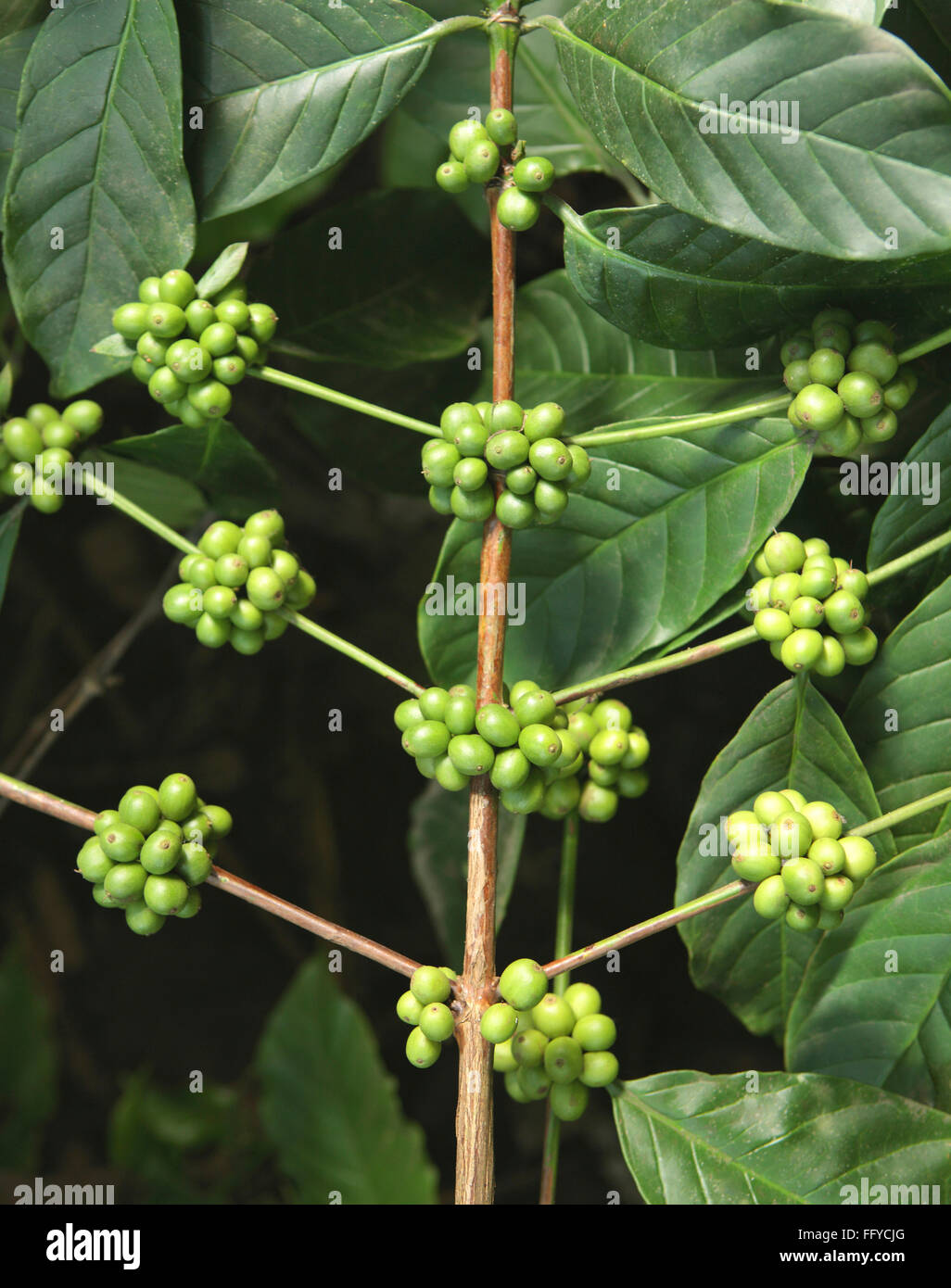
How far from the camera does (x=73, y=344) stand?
1017 millimetres

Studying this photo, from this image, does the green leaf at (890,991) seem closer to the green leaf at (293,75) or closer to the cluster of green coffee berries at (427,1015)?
the cluster of green coffee berries at (427,1015)

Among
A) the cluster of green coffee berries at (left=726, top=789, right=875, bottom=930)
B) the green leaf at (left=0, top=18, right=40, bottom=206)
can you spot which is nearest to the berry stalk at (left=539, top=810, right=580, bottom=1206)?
the cluster of green coffee berries at (left=726, top=789, right=875, bottom=930)

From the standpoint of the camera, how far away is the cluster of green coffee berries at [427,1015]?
821mm

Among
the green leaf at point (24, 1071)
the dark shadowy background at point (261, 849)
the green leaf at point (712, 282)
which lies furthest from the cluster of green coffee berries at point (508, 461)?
the green leaf at point (24, 1071)

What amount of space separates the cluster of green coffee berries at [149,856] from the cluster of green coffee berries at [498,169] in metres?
0.54

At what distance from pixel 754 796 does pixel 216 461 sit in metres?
0.63

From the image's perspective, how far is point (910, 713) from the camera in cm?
97

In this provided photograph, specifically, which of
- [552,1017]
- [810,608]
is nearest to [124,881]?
[552,1017]

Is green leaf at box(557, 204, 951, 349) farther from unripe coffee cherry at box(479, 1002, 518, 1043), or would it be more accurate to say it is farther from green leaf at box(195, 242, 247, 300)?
unripe coffee cherry at box(479, 1002, 518, 1043)

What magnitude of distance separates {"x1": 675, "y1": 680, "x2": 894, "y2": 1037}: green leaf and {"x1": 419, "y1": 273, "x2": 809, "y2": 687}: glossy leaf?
122mm

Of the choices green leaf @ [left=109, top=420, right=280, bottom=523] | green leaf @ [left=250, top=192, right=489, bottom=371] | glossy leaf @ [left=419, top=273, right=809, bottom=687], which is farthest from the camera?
green leaf @ [left=250, top=192, right=489, bottom=371]

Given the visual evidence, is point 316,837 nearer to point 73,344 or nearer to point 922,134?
point 73,344

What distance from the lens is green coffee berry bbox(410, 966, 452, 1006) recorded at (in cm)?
83

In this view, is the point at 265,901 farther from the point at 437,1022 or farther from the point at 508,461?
the point at 508,461
